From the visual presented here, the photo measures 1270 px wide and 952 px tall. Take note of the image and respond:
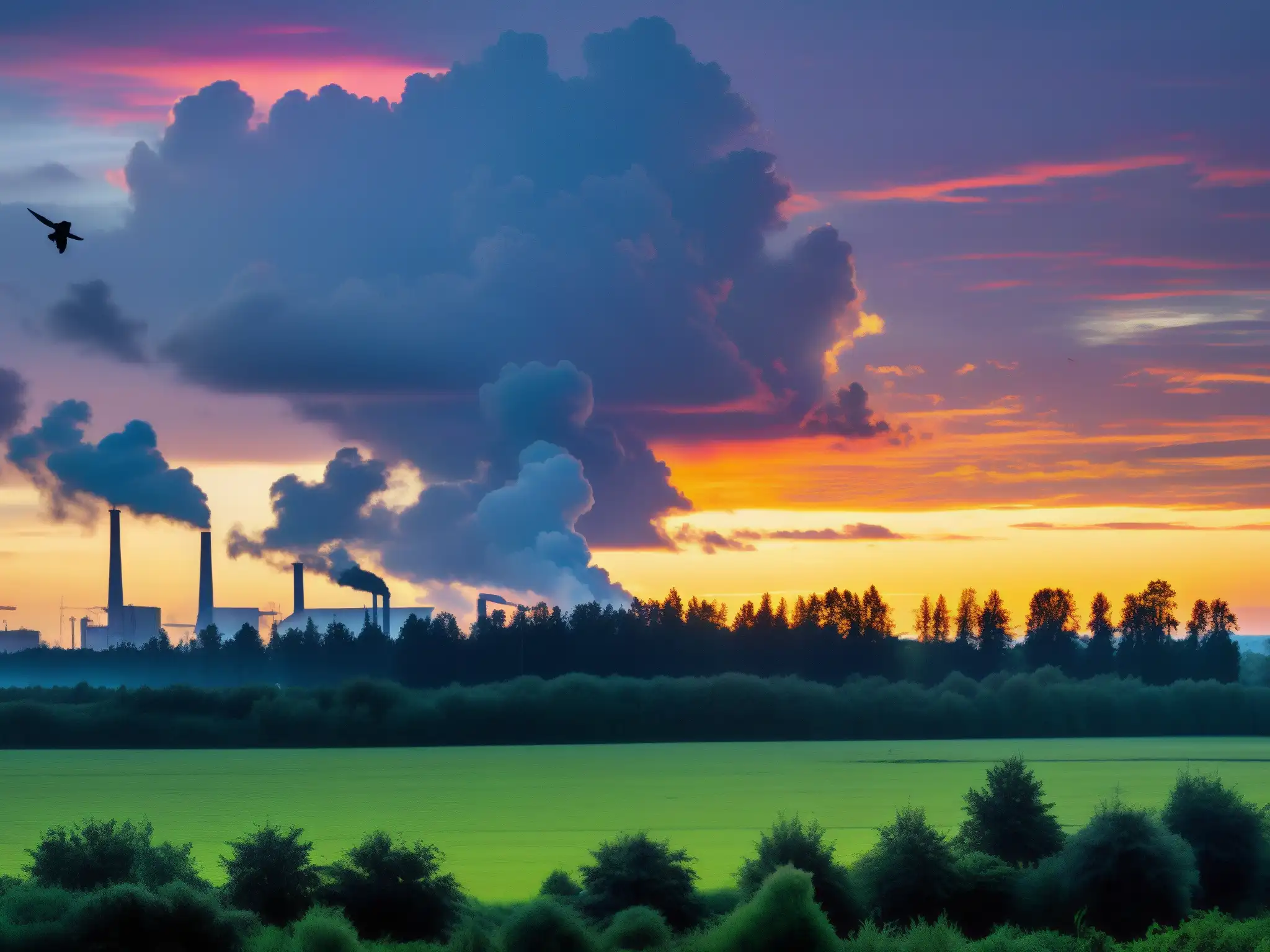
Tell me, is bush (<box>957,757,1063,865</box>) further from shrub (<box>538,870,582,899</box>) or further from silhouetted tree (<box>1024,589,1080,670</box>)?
silhouetted tree (<box>1024,589,1080,670</box>)

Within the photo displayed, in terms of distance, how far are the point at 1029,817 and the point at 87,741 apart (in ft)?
325

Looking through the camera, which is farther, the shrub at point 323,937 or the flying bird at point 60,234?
the shrub at point 323,937

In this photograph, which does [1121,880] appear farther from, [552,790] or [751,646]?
[751,646]

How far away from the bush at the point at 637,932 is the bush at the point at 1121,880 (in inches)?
362

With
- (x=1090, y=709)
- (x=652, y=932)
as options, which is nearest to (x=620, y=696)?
(x=1090, y=709)

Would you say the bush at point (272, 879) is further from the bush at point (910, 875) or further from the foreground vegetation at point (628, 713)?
the foreground vegetation at point (628, 713)

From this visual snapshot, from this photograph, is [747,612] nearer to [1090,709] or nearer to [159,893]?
[1090,709]

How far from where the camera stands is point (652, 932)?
108ft

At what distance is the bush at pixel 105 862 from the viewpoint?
36.5 m

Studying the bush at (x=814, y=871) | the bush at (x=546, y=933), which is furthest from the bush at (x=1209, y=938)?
the bush at (x=546, y=933)

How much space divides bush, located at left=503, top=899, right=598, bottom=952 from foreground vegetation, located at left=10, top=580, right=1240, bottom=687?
427 ft

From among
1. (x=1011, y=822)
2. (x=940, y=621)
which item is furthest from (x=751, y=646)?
(x=1011, y=822)

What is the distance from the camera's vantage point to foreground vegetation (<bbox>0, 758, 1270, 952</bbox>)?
31500 millimetres

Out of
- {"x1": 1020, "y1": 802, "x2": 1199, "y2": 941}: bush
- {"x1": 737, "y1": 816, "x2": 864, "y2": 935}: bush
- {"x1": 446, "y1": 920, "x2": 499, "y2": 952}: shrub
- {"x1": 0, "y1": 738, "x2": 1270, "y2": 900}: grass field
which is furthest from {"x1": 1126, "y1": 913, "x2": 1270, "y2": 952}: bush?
{"x1": 0, "y1": 738, "x2": 1270, "y2": 900}: grass field
